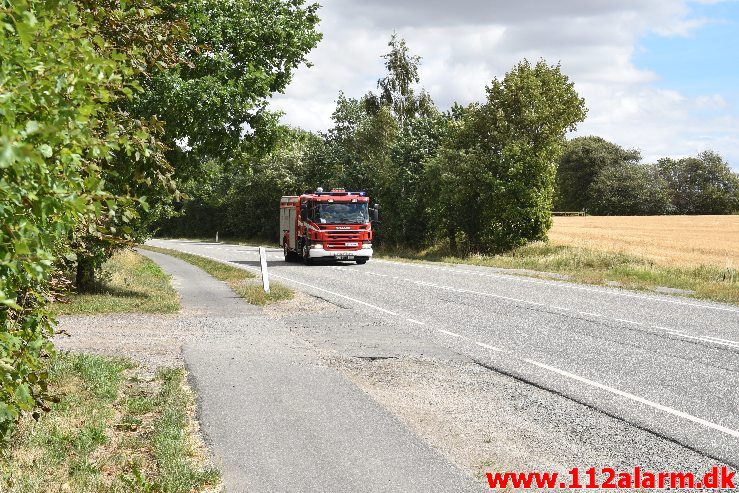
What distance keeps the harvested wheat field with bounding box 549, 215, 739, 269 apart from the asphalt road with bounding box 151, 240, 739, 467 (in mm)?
16076

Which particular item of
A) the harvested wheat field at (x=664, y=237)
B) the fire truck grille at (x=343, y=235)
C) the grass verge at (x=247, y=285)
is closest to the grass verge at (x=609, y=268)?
the harvested wheat field at (x=664, y=237)

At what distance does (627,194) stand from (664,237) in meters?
44.3

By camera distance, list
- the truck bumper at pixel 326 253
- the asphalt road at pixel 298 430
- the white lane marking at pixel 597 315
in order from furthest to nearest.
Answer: the truck bumper at pixel 326 253 → the white lane marking at pixel 597 315 → the asphalt road at pixel 298 430

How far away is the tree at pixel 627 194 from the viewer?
95.6 m

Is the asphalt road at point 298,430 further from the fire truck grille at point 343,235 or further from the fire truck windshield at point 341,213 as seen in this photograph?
the fire truck windshield at point 341,213

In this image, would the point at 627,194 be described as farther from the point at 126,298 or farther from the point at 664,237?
the point at 126,298

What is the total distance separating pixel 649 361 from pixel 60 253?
307 inches

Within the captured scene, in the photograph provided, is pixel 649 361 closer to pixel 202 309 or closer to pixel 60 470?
pixel 60 470

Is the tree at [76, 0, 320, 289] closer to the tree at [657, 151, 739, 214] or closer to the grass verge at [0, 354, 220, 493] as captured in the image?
the grass verge at [0, 354, 220, 493]

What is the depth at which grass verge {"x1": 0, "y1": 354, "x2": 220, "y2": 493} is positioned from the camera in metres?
5.17

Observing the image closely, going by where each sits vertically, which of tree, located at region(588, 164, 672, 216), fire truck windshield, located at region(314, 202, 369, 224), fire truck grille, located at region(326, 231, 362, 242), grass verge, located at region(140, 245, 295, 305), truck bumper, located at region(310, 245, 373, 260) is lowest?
grass verge, located at region(140, 245, 295, 305)

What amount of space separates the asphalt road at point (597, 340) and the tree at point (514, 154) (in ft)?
48.9

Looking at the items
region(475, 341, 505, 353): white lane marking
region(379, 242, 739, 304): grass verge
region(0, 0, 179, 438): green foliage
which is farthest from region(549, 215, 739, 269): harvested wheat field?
region(0, 0, 179, 438): green foliage

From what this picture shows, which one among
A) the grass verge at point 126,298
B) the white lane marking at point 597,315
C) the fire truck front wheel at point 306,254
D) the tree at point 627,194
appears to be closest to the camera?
the white lane marking at point 597,315
